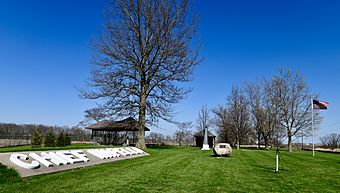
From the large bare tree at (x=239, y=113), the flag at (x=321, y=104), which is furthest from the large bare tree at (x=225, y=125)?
the flag at (x=321, y=104)

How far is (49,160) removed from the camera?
35.1 ft

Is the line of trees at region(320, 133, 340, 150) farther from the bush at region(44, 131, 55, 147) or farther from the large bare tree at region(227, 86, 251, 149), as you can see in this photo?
the bush at region(44, 131, 55, 147)

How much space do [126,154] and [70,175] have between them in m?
9.27

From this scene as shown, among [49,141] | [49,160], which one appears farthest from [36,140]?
[49,160]

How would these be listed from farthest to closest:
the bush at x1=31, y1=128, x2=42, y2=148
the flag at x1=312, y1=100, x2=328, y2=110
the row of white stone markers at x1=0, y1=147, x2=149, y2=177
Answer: the bush at x1=31, y1=128, x2=42, y2=148 < the flag at x1=312, y1=100, x2=328, y2=110 < the row of white stone markers at x1=0, y1=147, x2=149, y2=177

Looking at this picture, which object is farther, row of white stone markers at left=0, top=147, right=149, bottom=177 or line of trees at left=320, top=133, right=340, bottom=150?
line of trees at left=320, top=133, right=340, bottom=150

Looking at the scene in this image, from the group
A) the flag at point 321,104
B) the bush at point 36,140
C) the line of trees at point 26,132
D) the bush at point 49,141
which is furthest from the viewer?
the line of trees at point 26,132

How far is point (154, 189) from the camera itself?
7.15 metres

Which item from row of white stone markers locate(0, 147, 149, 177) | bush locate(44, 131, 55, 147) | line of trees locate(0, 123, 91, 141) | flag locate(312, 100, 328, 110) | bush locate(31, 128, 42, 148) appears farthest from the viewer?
line of trees locate(0, 123, 91, 141)

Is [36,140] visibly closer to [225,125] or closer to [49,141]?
[49,141]

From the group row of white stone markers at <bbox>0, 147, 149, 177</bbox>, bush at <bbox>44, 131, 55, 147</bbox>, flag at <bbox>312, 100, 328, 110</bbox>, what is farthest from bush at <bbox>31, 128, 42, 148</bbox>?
flag at <bbox>312, 100, 328, 110</bbox>

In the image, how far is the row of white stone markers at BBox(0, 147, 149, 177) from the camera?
8891 millimetres

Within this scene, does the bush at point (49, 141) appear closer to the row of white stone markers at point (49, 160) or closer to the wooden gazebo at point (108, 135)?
the wooden gazebo at point (108, 135)

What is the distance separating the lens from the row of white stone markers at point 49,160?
889 cm
